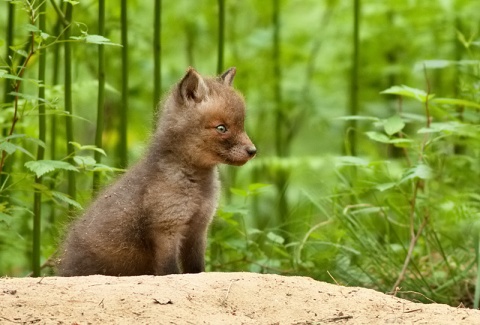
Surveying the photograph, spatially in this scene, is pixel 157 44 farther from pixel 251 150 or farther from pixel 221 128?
pixel 251 150

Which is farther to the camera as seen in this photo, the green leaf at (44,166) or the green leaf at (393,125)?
the green leaf at (393,125)

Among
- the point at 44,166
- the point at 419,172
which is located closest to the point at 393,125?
the point at 419,172

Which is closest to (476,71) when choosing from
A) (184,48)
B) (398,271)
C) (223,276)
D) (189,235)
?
(398,271)

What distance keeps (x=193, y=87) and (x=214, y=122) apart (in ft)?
0.89

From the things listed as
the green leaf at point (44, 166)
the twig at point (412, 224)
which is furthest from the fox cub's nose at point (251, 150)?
the twig at point (412, 224)

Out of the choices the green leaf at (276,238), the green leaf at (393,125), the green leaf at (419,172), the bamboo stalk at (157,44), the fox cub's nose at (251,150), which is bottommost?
the green leaf at (276,238)

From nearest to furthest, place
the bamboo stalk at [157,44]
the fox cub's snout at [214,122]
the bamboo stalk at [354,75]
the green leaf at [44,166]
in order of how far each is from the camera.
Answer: the green leaf at [44,166] < the fox cub's snout at [214,122] < the bamboo stalk at [157,44] < the bamboo stalk at [354,75]

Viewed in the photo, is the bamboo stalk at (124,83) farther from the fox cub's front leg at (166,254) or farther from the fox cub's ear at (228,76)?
the fox cub's front leg at (166,254)

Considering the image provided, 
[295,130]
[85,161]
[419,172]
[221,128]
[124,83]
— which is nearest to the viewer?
[221,128]

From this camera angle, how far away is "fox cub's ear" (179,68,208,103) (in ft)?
18.1

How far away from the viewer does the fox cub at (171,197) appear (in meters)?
5.34

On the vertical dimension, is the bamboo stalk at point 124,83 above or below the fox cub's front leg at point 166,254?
above

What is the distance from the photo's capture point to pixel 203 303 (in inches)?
167

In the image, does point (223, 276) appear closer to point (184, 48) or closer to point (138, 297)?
point (138, 297)
